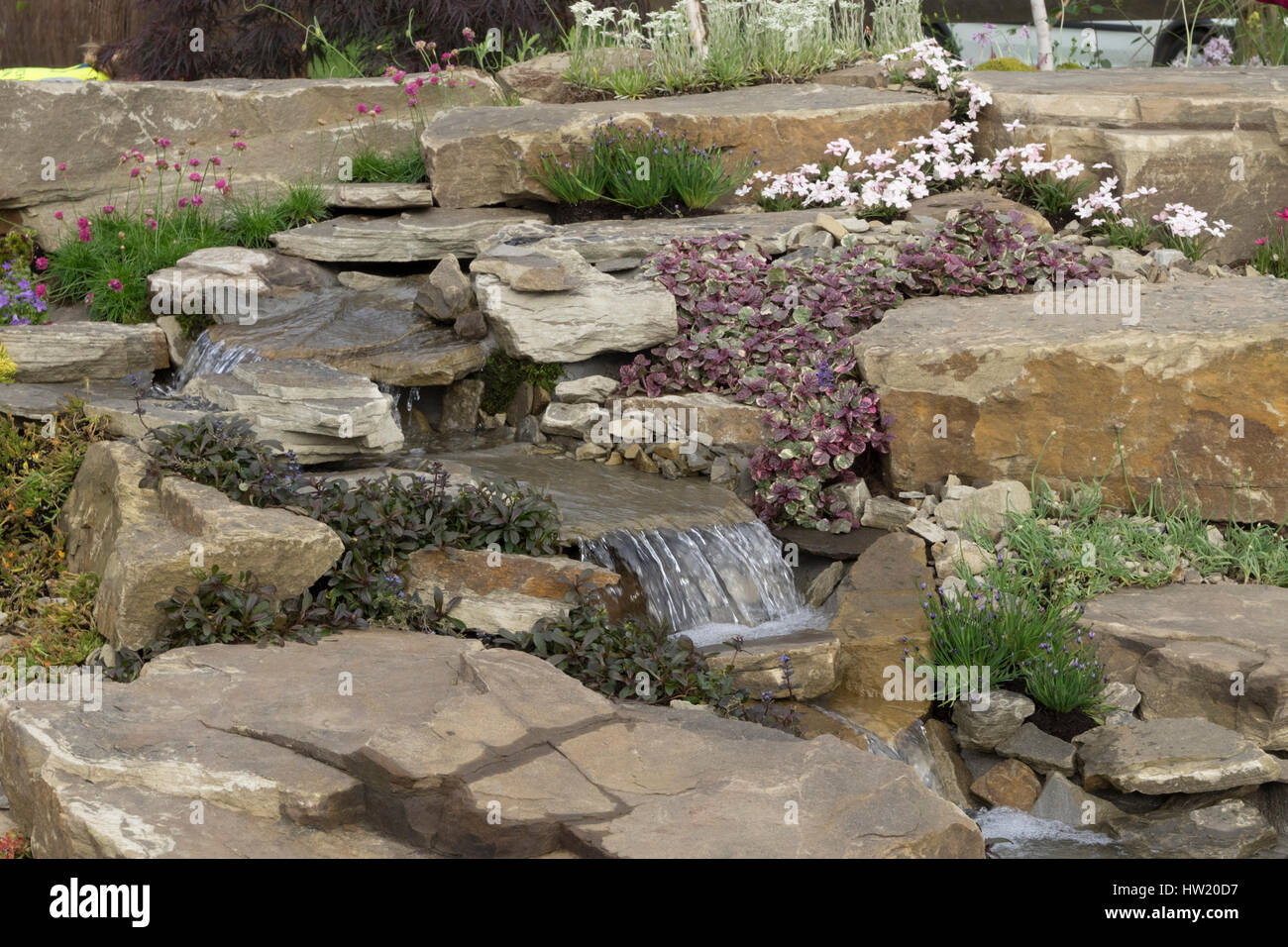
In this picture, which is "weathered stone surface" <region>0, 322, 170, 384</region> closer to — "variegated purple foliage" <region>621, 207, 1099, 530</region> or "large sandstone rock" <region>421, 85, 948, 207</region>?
"large sandstone rock" <region>421, 85, 948, 207</region>

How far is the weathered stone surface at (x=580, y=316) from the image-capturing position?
7191 mm

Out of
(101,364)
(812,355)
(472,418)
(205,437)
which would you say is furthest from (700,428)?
(101,364)

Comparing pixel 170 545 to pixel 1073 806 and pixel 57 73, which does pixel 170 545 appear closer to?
pixel 1073 806

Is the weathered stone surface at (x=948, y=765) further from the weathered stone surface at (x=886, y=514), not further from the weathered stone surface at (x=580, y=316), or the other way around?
the weathered stone surface at (x=580, y=316)

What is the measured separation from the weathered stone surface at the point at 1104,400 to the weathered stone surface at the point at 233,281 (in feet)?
11.9

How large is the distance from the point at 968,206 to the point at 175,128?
5627 millimetres

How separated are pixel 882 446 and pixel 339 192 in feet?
14.5

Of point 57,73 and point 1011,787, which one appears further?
point 57,73

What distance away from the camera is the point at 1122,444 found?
640cm

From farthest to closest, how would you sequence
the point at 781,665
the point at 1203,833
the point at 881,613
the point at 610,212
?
the point at 610,212
the point at 881,613
the point at 781,665
the point at 1203,833

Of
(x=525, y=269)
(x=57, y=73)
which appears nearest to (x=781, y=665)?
(x=525, y=269)

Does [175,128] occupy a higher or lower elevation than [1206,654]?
higher

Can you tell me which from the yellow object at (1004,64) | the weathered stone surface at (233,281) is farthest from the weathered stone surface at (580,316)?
the yellow object at (1004,64)

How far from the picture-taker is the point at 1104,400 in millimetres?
6375
